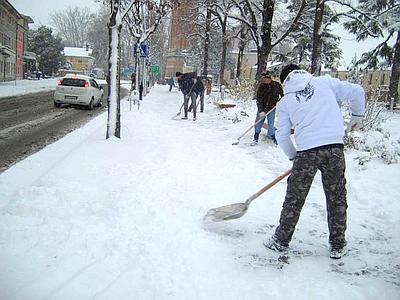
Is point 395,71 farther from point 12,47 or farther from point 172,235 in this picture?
point 12,47

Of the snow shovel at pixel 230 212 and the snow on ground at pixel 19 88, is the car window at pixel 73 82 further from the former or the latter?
the snow shovel at pixel 230 212

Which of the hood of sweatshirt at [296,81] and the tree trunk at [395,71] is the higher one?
the tree trunk at [395,71]

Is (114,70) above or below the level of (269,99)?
above

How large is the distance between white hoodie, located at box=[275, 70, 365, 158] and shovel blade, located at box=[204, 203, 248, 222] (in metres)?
0.97

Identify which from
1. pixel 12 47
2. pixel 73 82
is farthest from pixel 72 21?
pixel 73 82

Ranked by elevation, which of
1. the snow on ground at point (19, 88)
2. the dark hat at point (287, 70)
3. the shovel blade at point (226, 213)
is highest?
the dark hat at point (287, 70)

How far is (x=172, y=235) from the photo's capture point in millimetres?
3943

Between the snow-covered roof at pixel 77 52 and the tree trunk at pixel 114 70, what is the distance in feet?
298

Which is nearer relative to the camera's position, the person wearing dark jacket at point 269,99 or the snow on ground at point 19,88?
the person wearing dark jacket at point 269,99

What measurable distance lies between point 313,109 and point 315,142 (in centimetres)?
30

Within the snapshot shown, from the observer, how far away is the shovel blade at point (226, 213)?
4.29m

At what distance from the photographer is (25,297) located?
9.22 feet

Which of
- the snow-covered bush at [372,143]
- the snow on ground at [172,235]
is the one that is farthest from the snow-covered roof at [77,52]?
the snow on ground at [172,235]

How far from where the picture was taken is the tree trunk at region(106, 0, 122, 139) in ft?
27.7
